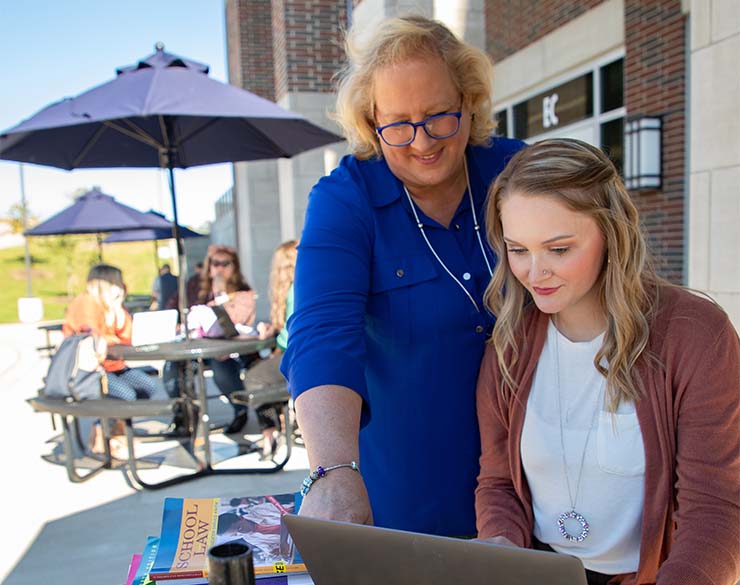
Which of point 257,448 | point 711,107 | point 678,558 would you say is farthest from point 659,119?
point 678,558

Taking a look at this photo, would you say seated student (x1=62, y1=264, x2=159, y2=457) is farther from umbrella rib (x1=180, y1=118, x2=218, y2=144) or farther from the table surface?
umbrella rib (x1=180, y1=118, x2=218, y2=144)

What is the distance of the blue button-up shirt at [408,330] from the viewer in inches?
61.7

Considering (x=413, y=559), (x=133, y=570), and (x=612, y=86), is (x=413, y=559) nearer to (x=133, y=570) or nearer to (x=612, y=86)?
(x=133, y=570)

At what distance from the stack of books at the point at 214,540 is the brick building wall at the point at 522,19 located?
896 cm

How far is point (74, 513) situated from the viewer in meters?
4.43

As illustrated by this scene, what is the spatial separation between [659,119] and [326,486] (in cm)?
775

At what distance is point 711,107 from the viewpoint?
12.7ft

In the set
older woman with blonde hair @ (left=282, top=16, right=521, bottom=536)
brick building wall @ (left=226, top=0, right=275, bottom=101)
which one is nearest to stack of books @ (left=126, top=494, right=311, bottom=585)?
older woman with blonde hair @ (left=282, top=16, right=521, bottom=536)

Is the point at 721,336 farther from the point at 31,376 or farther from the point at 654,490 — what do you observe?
the point at 31,376

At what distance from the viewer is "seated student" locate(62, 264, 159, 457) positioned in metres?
5.55

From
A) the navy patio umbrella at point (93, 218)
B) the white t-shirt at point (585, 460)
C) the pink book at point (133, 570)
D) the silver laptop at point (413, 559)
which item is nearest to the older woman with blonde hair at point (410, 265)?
the white t-shirt at point (585, 460)

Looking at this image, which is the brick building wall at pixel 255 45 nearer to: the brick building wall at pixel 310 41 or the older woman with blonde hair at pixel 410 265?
the brick building wall at pixel 310 41

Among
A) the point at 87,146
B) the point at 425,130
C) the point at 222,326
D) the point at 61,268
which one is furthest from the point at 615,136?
the point at 61,268

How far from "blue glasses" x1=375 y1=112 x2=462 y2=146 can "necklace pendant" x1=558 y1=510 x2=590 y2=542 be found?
88cm
